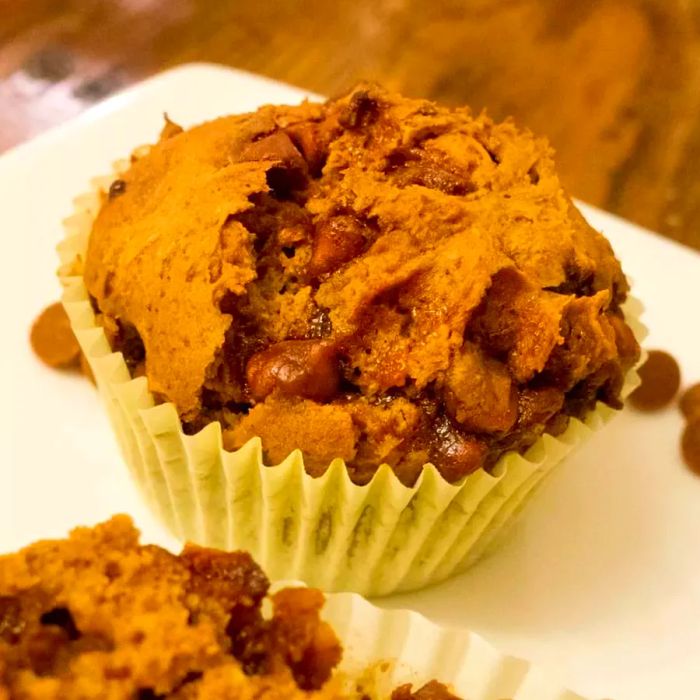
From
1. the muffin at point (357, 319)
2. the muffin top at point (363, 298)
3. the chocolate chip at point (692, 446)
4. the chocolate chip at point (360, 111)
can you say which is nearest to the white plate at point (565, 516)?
the chocolate chip at point (692, 446)

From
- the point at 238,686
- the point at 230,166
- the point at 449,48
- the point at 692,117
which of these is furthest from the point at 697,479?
the point at 449,48

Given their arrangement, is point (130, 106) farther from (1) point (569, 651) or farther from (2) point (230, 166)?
(1) point (569, 651)

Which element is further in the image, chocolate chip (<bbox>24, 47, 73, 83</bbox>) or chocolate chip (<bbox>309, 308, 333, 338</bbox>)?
chocolate chip (<bbox>24, 47, 73, 83</bbox>)

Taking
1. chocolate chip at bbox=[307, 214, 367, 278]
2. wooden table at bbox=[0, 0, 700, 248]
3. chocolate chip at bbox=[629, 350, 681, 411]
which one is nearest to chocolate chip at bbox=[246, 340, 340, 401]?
chocolate chip at bbox=[307, 214, 367, 278]

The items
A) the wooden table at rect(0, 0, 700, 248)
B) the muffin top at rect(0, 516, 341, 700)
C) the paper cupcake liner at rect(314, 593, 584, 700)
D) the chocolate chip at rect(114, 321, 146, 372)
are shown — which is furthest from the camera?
the wooden table at rect(0, 0, 700, 248)

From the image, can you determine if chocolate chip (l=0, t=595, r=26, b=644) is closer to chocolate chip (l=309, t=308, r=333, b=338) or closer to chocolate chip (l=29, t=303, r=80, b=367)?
chocolate chip (l=309, t=308, r=333, b=338)

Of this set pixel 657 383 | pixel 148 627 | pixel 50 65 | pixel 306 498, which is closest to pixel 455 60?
pixel 50 65
